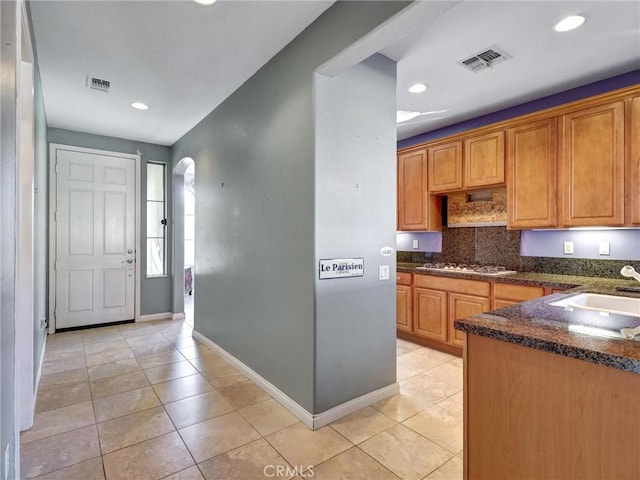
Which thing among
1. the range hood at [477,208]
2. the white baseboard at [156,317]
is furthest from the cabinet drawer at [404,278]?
the white baseboard at [156,317]

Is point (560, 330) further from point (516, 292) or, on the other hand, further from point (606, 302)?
point (516, 292)

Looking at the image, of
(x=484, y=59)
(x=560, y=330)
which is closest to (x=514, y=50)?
(x=484, y=59)

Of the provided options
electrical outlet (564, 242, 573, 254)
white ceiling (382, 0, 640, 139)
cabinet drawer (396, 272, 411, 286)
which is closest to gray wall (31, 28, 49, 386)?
white ceiling (382, 0, 640, 139)

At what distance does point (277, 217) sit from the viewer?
8.71ft

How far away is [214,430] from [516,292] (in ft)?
8.94

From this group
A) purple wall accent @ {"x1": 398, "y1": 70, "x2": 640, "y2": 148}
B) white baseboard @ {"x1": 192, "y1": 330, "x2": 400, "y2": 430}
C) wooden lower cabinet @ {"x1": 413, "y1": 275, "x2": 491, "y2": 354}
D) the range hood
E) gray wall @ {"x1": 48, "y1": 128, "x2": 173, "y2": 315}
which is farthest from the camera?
gray wall @ {"x1": 48, "y1": 128, "x2": 173, "y2": 315}

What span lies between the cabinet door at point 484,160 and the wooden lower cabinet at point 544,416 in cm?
265

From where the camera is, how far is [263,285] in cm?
285

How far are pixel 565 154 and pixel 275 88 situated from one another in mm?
2585

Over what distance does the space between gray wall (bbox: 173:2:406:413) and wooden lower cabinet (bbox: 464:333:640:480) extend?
1119 mm

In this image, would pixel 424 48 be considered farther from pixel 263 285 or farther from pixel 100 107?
pixel 100 107

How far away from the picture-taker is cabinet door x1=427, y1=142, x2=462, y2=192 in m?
3.83

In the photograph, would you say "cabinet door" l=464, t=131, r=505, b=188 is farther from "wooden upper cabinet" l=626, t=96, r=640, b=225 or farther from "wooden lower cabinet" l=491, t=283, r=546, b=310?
"wooden lower cabinet" l=491, t=283, r=546, b=310

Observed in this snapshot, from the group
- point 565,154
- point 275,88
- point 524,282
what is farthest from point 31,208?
point 565,154
